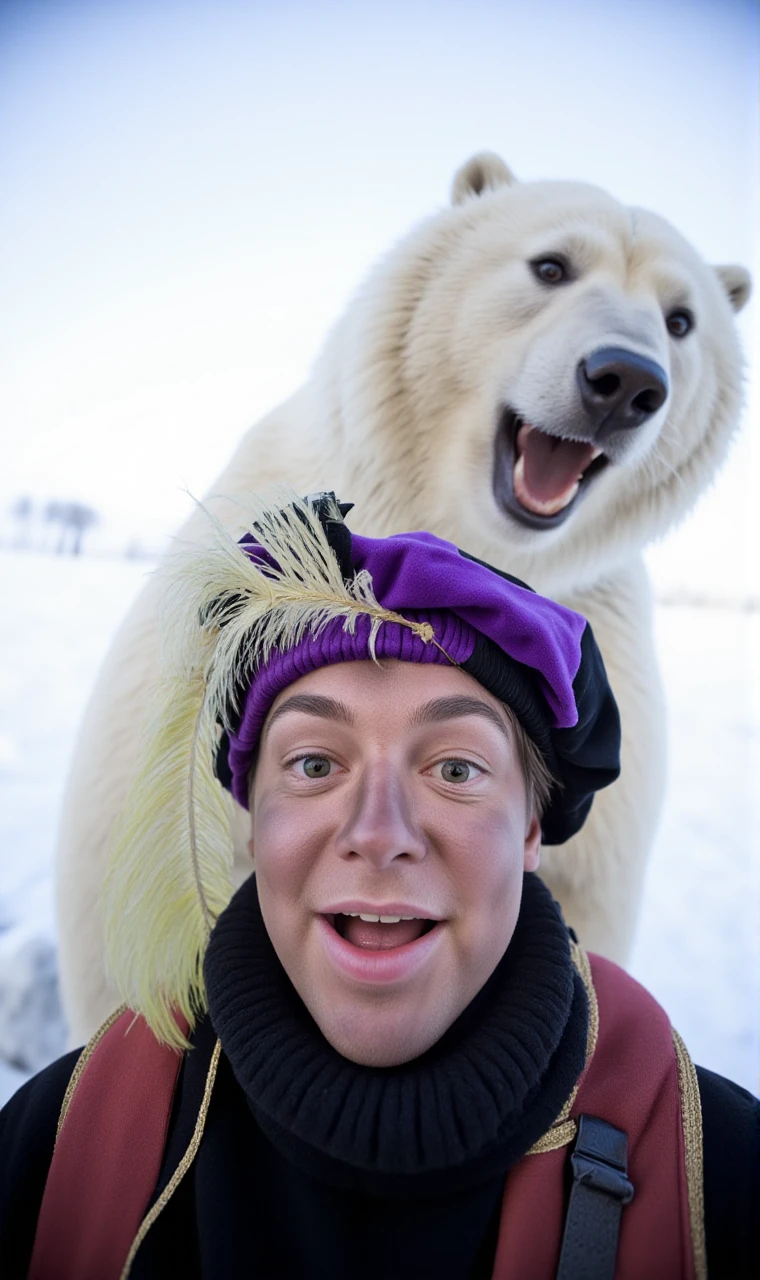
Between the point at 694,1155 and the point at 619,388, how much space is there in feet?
3.48

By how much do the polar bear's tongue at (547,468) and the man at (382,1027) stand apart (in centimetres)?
61

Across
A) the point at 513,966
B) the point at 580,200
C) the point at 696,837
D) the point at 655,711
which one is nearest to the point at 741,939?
the point at 696,837

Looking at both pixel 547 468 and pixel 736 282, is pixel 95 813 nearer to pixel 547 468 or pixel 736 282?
pixel 547 468

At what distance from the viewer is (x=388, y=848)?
25.6 inches

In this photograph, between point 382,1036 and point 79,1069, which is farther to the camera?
point 79,1069

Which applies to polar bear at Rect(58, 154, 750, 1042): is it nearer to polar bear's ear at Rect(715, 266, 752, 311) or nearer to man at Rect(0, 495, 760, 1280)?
polar bear's ear at Rect(715, 266, 752, 311)

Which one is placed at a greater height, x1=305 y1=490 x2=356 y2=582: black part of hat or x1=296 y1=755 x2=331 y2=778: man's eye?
x1=305 y1=490 x2=356 y2=582: black part of hat

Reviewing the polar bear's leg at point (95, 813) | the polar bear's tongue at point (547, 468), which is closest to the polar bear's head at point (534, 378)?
the polar bear's tongue at point (547, 468)

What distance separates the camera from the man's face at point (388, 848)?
663 millimetres

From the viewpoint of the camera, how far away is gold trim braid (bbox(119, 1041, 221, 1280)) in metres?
0.69

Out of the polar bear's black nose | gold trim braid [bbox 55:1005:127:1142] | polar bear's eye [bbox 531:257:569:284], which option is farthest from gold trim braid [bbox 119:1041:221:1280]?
polar bear's eye [bbox 531:257:569:284]

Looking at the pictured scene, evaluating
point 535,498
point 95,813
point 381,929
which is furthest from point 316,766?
point 535,498

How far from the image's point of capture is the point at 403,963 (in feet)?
2.15

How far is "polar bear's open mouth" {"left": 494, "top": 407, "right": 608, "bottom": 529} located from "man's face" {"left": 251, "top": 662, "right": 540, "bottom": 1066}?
0.73m
